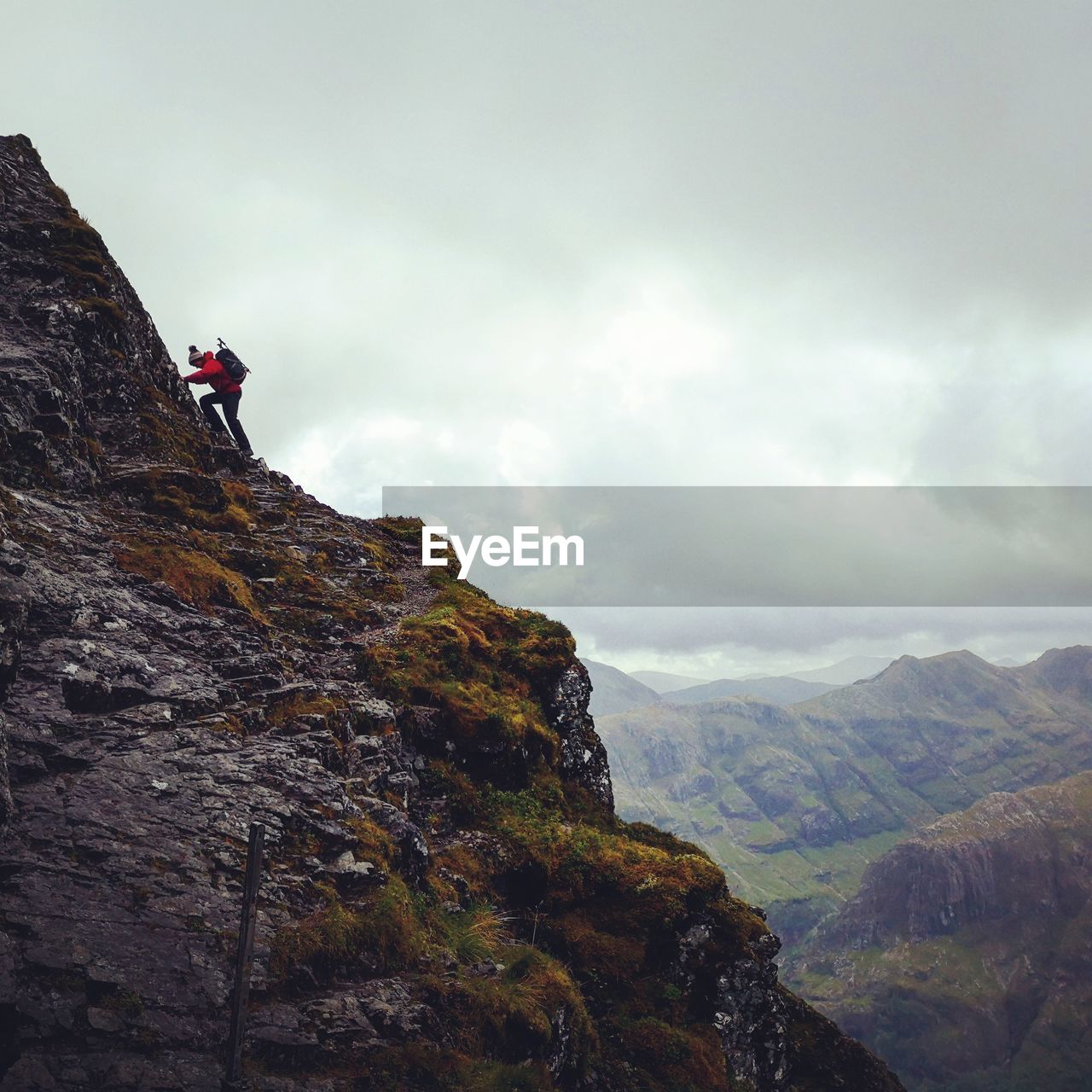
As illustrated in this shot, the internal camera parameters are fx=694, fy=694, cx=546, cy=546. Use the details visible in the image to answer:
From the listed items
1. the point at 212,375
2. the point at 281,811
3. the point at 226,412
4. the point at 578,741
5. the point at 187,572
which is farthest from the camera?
the point at 226,412

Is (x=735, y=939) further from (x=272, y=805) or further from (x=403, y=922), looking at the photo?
(x=272, y=805)

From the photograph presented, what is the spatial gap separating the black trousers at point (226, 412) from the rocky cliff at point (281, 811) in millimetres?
2794

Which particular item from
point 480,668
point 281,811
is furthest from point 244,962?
point 480,668

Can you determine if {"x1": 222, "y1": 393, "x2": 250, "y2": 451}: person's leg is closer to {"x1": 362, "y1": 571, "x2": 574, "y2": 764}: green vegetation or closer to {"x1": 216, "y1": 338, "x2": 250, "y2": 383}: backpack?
{"x1": 216, "y1": 338, "x2": 250, "y2": 383}: backpack

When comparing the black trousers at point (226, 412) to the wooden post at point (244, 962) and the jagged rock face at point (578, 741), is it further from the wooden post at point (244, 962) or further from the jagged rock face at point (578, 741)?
the wooden post at point (244, 962)

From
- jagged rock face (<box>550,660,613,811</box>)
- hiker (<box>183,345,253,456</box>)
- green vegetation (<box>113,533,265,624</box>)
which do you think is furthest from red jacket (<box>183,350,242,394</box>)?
jagged rock face (<box>550,660,613,811</box>)

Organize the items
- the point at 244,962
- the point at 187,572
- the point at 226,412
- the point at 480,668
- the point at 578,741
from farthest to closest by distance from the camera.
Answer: the point at 226,412
the point at 578,741
the point at 480,668
the point at 187,572
the point at 244,962

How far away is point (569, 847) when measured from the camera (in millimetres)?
23062

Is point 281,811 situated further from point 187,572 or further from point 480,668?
point 480,668

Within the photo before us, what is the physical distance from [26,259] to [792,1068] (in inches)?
1769

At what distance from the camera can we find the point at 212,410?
1465 inches

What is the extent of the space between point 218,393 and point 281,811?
1024 inches

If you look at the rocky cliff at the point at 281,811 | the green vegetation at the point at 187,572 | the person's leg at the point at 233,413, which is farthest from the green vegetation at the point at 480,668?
the person's leg at the point at 233,413

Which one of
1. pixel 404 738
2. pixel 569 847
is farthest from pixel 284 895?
pixel 569 847
